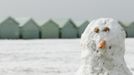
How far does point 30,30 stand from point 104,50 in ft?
47.6

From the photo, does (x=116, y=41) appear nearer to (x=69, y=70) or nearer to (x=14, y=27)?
(x=69, y=70)

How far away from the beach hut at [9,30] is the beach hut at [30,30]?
337 mm

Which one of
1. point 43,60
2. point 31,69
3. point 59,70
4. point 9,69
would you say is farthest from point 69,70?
point 43,60

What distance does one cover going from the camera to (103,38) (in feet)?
14.4

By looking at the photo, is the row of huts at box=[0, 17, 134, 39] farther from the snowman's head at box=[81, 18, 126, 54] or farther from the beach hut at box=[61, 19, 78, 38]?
the snowman's head at box=[81, 18, 126, 54]

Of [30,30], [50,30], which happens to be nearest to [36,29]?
[30,30]

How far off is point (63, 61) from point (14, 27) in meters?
9.42

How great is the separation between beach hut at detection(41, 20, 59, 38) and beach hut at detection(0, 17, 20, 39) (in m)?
1.37

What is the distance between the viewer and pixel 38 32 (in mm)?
18766

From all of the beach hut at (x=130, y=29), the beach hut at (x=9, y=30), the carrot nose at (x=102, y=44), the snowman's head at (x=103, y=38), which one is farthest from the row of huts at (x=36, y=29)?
the carrot nose at (x=102, y=44)

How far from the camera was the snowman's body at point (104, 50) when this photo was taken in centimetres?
439

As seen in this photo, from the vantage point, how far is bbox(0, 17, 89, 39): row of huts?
18.5m

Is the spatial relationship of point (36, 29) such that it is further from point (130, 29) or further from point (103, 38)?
point (103, 38)

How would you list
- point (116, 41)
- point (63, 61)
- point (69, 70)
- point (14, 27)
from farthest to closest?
point (14, 27)
point (63, 61)
point (69, 70)
point (116, 41)
